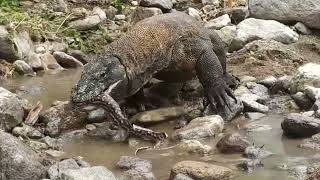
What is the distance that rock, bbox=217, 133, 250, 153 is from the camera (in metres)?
5.78

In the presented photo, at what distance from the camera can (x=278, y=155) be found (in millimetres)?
5754

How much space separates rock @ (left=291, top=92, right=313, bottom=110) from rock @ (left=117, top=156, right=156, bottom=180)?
6.89 feet

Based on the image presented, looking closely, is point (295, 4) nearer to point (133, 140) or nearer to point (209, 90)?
point (209, 90)

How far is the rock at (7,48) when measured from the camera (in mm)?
8712

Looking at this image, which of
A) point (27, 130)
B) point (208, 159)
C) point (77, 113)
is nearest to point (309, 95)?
point (208, 159)

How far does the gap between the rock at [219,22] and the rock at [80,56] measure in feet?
5.88

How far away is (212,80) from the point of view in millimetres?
6965

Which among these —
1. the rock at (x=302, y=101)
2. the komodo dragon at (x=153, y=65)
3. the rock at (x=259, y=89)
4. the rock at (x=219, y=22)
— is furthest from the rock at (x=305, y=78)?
the rock at (x=219, y=22)

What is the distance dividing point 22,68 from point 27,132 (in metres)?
2.64

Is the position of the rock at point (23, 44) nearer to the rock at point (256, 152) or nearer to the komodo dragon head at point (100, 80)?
the komodo dragon head at point (100, 80)

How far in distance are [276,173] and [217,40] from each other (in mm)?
2505

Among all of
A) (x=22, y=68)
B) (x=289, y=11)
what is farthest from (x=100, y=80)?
(x=289, y=11)

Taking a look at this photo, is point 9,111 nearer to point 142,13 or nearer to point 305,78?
point 305,78

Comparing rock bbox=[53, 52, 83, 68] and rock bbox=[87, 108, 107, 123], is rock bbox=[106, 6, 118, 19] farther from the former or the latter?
rock bbox=[87, 108, 107, 123]
